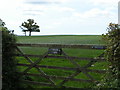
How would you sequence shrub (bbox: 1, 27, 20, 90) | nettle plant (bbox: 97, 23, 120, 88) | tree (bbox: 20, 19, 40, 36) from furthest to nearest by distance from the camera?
1. tree (bbox: 20, 19, 40, 36)
2. shrub (bbox: 1, 27, 20, 90)
3. nettle plant (bbox: 97, 23, 120, 88)

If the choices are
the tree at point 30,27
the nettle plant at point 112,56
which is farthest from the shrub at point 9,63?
the tree at point 30,27

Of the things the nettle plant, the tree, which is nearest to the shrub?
the nettle plant

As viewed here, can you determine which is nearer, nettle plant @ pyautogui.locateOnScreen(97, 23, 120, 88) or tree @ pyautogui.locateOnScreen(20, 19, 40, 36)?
nettle plant @ pyautogui.locateOnScreen(97, 23, 120, 88)

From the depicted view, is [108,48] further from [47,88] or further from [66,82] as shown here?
[47,88]

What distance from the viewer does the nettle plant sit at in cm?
604

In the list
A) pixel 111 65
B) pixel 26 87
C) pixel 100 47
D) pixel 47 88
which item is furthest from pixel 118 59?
pixel 26 87

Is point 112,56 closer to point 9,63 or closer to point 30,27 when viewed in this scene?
point 9,63

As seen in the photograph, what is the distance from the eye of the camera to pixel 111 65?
629 cm

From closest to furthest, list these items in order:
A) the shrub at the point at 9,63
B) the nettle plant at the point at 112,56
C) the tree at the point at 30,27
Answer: the nettle plant at the point at 112,56
the shrub at the point at 9,63
the tree at the point at 30,27

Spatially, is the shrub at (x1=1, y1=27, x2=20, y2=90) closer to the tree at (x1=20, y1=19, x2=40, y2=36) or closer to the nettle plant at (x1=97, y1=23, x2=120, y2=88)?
the nettle plant at (x1=97, y1=23, x2=120, y2=88)

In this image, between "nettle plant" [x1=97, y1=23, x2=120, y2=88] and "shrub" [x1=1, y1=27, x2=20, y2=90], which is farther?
"shrub" [x1=1, y1=27, x2=20, y2=90]

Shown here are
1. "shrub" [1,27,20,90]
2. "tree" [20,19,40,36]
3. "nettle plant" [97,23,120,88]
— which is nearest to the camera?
"nettle plant" [97,23,120,88]

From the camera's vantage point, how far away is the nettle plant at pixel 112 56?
19.8 feet

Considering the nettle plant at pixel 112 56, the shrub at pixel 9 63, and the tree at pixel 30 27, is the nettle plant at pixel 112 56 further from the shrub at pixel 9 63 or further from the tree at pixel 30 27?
the tree at pixel 30 27
